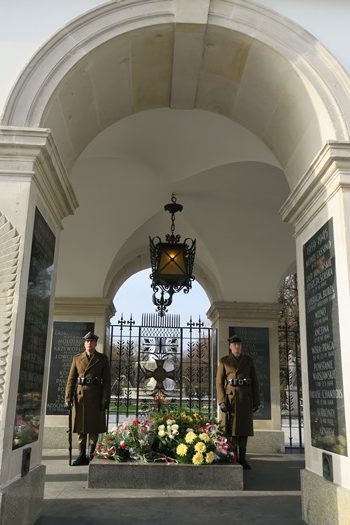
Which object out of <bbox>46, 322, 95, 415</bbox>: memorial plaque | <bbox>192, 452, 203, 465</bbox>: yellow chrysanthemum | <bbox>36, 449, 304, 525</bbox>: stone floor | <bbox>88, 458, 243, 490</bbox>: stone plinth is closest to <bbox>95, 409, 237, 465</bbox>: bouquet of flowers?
<bbox>192, 452, 203, 465</bbox>: yellow chrysanthemum

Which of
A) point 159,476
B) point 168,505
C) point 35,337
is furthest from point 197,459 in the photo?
point 35,337

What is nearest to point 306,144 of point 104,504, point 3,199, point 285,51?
point 285,51

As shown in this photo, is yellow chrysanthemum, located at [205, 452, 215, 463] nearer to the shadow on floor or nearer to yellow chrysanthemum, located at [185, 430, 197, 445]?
yellow chrysanthemum, located at [185, 430, 197, 445]

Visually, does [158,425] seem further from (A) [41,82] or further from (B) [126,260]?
(B) [126,260]

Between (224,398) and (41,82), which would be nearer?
(41,82)

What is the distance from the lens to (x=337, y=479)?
4121 millimetres

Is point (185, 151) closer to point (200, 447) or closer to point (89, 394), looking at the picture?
point (89, 394)

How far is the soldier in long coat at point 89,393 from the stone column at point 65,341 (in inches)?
97.4

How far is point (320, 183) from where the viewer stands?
4.57m

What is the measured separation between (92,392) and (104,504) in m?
2.21

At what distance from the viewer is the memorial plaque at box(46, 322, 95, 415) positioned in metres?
9.90

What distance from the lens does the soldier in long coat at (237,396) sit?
24.1ft

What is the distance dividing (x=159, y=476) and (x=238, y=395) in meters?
2.02

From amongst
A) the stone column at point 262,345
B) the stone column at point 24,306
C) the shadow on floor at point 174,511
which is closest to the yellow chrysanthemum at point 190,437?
the shadow on floor at point 174,511
